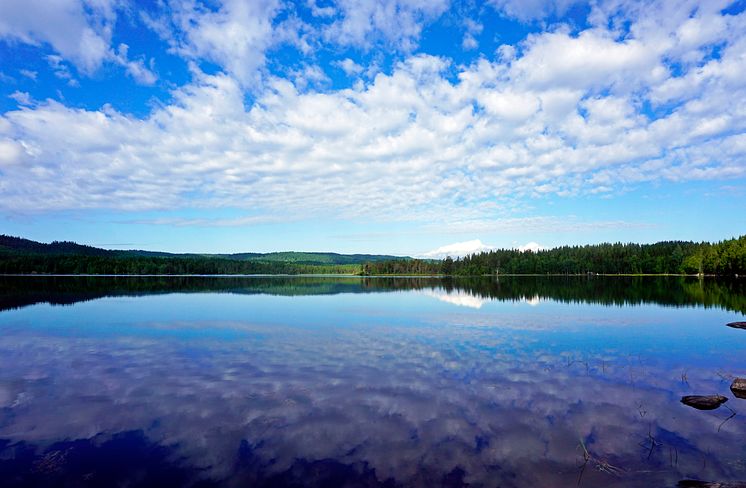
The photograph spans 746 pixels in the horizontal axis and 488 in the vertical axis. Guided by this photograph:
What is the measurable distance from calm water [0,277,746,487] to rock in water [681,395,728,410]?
0.26 m

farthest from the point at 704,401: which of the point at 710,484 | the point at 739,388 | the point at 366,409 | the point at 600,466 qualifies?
the point at 366,409

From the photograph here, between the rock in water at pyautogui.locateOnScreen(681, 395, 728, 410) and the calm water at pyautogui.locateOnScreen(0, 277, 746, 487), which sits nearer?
the calm water at pyautogui.locateOnScreen(0, 277, 746, 487)

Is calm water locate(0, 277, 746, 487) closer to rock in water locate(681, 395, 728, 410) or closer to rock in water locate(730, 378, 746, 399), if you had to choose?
rock in water locate(681, 395, 728, 410)

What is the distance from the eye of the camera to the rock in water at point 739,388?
1563 centimetres

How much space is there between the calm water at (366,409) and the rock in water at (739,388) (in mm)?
570

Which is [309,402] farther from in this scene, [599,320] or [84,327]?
[599,320]

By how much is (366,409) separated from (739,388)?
13.0 m

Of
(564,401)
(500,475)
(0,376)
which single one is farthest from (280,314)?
(500,475)

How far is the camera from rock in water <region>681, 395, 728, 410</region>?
14352mm

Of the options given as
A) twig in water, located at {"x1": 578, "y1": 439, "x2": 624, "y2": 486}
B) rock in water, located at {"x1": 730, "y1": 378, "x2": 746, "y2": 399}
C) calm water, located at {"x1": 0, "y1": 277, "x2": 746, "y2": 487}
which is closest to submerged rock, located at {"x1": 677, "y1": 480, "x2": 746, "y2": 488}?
calm water, located at {"x1": 0, "y1": 277, "x2": 746, "y2": 487}

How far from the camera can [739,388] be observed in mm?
16000

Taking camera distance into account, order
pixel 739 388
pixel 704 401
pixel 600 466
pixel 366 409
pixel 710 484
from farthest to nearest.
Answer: pixel 739 388 < pixel 704 401 < pixel 366 409 < pixel 600 466 < pixel 710 484

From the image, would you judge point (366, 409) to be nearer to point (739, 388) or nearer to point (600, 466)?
point (600, 466)

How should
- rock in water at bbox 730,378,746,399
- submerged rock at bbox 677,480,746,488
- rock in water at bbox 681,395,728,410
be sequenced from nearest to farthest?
1. submerged rock at bbox 677,480,746,488
2. rock in water at bbox 681,395,728,410
3. rock in water at bbox 730,378,746,399
